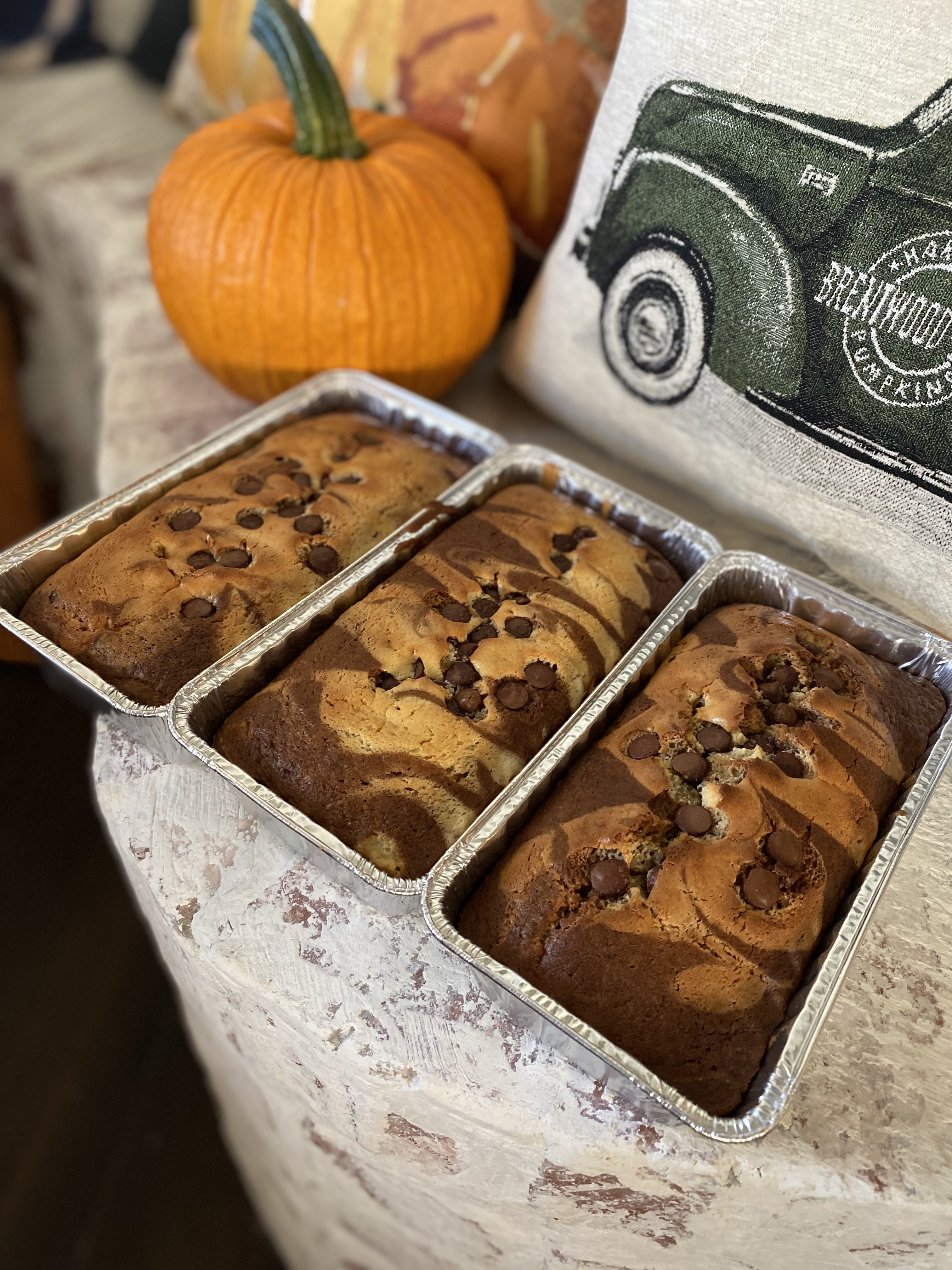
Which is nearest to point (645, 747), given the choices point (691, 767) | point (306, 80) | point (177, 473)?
point (691, 767)

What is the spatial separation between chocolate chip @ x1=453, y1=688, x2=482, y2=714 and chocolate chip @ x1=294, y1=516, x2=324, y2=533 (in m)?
0.32

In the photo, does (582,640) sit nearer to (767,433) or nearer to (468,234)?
(767,433)

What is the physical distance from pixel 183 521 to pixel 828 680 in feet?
2.57

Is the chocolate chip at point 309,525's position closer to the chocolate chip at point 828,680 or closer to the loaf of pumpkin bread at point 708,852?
the loaf of pumpkin bread at point 708,852

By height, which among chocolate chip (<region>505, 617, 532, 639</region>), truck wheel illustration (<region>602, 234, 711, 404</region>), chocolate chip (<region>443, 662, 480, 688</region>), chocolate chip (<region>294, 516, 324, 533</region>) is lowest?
chocolate chip (<region>294, 516, 324, 533</region>)

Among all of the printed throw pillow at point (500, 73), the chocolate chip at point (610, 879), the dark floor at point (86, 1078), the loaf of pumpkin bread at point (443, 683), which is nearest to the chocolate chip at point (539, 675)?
the loaf of pumpkin bread at point (443, 683)

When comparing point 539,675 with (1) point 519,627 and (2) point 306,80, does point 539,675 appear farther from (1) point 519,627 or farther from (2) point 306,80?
(2) point 306,80

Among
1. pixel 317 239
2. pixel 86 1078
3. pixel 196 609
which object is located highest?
pixel 317 239

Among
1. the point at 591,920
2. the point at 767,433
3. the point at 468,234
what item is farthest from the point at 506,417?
the point at 591,920

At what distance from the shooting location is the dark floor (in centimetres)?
163

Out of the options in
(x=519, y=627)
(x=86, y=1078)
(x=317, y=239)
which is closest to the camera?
(x=519, y=627)

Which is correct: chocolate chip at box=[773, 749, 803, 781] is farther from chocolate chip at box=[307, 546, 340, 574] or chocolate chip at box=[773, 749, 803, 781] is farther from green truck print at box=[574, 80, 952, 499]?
chocolate chip at box=[307, 546, 340, 574]

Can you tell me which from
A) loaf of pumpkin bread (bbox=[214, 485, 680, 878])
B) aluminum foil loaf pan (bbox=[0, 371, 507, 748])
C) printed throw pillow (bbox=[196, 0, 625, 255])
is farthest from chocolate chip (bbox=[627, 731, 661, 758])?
printed throw pillow (bbox=[196, 0, 625, 255])

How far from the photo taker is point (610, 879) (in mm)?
868
